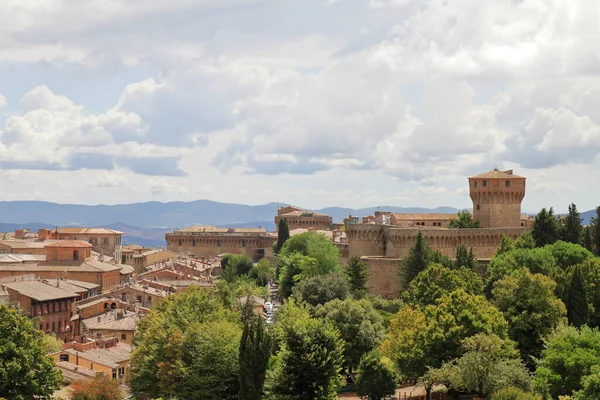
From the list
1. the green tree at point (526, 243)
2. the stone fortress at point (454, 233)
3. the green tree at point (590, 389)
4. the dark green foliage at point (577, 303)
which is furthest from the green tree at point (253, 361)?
the stone fortress at point (454, 233)

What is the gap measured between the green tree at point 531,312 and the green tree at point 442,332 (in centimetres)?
299

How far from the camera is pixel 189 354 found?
65.5 metres

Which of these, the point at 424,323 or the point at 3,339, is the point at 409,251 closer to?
the point at 424,323

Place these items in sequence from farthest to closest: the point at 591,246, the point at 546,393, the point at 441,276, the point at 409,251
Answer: the point at 409,251 → the point at 591,246 → the point at 441,276 → the point at 546,393

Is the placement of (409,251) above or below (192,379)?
above

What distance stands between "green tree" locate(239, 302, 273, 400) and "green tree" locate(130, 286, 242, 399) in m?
5.72

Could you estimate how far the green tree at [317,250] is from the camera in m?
120

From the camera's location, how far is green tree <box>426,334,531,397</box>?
193 ft

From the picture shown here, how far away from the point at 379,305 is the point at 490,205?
116 ft

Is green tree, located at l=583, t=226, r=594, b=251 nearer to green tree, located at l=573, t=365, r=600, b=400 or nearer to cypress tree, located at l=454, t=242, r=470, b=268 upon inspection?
cypress tree, located at l=454, t=242, r=470, b=268

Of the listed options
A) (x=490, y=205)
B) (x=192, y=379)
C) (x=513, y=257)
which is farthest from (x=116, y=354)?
(x=490, y=205)

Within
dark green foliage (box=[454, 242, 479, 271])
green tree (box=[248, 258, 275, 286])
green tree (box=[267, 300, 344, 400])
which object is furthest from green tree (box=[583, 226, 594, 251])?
green tree (box=[248, 258, 275, 286])

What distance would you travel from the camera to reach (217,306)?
250 feet

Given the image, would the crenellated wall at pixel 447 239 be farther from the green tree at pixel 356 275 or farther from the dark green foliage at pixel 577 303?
the dark green foliage at pixel 577 303
